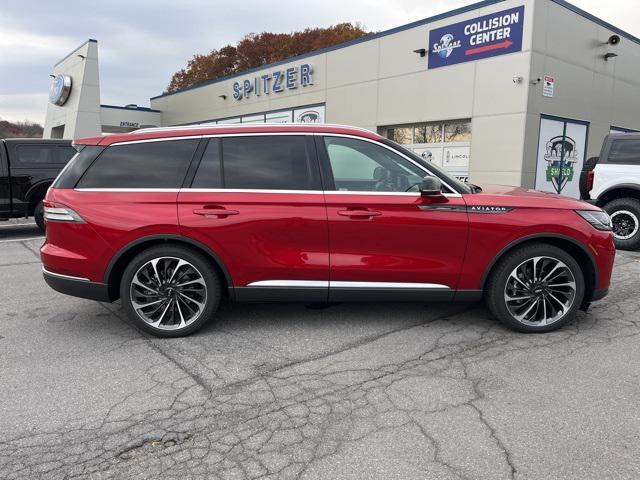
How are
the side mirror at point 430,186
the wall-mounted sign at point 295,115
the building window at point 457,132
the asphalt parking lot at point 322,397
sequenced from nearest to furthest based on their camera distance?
the asphalt parking lot at point 322,397 → the side mirror at point 430,186 → the building window at point 457,132 → the wall-mounted sign at point 295,115

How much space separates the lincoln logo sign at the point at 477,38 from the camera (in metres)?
12.8

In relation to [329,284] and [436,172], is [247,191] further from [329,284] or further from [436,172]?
[436,172]

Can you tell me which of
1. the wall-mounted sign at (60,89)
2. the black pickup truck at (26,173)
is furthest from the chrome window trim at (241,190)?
the wall-mounted sign at (60,89)

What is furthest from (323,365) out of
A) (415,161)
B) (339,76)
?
(339,76)

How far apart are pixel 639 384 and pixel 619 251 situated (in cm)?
594

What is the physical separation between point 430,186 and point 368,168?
1.91ft

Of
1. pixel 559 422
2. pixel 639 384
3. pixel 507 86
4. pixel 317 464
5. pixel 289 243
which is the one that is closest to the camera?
pixel 317 464

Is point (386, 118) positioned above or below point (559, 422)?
above

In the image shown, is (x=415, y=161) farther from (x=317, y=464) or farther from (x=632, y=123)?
(x=632, y=123)

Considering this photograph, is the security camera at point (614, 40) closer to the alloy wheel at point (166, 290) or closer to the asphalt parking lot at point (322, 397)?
the asphalt parking lot at point (322, 397)

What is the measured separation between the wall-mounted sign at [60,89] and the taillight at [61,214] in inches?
1034

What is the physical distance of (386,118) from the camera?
16.3m

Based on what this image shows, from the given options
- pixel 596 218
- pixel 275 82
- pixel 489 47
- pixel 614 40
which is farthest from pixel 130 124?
pixel 596 218

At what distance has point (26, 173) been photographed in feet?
33.2
